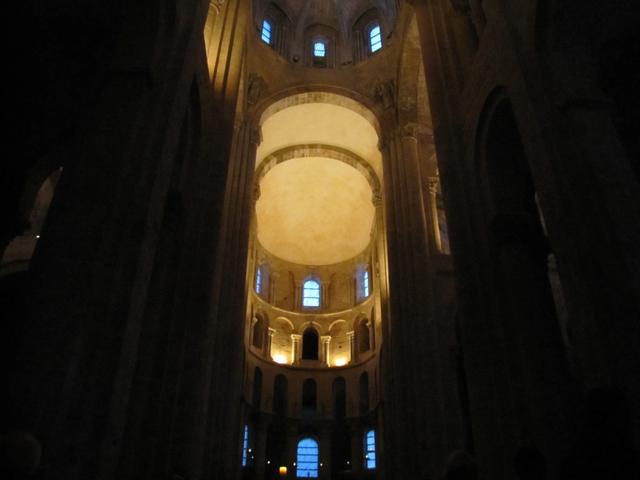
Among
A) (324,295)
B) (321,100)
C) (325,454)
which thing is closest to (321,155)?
(321,100)

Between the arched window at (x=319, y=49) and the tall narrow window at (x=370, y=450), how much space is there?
17.3 metres

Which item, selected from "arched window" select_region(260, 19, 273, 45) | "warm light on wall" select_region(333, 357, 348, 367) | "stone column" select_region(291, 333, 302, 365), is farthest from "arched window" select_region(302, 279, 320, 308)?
"arched window" select_region(260, 19, 273, 45)

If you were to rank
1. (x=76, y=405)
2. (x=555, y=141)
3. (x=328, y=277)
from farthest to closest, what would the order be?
1. (x=328, y=277)
2. (x=555, y=141)
3. (x=76, y=405)

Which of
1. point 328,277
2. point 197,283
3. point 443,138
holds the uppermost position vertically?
point 328,277

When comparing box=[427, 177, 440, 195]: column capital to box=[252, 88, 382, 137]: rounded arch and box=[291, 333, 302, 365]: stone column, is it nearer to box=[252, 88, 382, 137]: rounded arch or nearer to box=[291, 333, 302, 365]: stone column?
box=[252, 88, 382, 137]: rounded arch

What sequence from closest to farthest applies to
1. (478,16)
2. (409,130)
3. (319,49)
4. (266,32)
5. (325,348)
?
(478,16)
(409,130)
(266,32)
(319,49)
(325,348)

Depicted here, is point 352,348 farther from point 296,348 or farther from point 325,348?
point 296,348

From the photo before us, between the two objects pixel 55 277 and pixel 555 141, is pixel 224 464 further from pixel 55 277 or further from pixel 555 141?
pixel 555 141

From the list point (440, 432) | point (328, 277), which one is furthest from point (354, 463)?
point (440, 432)

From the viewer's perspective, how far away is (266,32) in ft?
69.1

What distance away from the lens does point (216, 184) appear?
414 inches

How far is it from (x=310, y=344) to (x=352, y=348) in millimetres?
2558

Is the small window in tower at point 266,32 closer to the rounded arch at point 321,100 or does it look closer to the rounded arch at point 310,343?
the rounded arch at point 321,100

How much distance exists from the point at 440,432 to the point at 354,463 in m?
14.6
